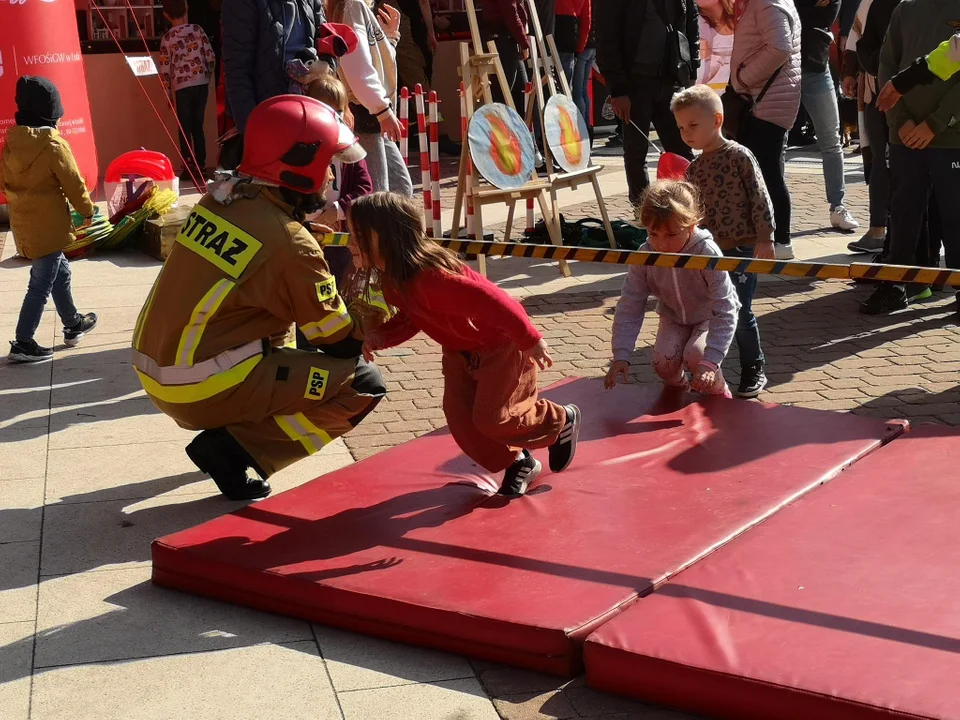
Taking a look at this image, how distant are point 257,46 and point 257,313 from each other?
2.71m

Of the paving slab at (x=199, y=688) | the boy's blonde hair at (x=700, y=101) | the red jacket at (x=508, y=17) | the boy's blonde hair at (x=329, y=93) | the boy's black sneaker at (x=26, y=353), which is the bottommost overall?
the paving slab at (x=199, y=688)

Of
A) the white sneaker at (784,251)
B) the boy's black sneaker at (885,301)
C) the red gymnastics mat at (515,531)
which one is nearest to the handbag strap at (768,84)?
the white sneaker at (784,251)

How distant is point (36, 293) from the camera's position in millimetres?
7359

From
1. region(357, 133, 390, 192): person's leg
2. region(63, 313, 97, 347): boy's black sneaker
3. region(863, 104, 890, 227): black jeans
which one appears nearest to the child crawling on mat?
region(357, 133, 390, 192): person's leg

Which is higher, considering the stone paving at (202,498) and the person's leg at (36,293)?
the person's leg at (36,293)

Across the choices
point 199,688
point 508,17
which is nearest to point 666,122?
point 508,17

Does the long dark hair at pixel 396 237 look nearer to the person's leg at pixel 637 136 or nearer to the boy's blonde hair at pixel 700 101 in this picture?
the boy's blonde hair at pixel 700 101

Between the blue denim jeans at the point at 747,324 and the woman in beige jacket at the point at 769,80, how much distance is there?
8.63 ft

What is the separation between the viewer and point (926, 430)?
5.39 meters

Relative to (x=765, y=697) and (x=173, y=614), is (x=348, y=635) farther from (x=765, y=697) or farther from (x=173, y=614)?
(x=765, y=697)

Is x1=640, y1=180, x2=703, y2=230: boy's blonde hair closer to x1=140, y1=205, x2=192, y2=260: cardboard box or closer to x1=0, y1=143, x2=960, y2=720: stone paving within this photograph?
x1=0, y1=143, x2=960, y2=720: stone paving

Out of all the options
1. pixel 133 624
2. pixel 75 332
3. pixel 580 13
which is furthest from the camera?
pixel 580 13

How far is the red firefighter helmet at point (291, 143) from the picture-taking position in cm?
489

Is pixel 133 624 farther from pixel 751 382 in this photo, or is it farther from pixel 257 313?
pixel 751 382
